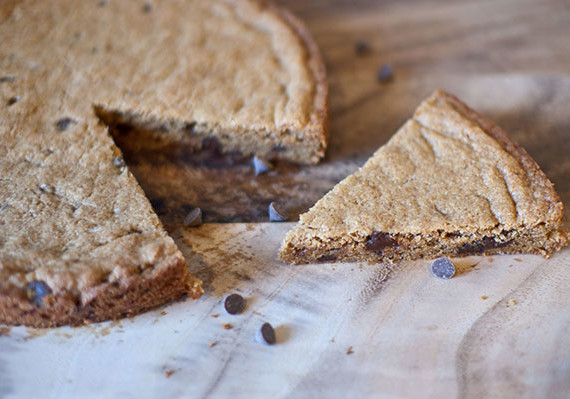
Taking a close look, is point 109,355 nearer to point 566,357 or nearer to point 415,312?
point 415,312

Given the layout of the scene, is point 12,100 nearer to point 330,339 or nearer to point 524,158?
point 330,339

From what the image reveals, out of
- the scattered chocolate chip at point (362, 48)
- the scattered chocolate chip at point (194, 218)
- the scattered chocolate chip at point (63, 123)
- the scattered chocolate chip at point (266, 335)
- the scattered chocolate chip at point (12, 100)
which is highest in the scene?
the scattered chocolate chip at point (12, 100)

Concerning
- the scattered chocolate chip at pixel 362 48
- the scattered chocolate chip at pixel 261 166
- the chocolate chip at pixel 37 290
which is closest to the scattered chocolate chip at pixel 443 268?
the scattered chocolate chip at pixel 261 166

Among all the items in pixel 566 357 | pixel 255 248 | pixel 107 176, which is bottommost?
pixel 566 357

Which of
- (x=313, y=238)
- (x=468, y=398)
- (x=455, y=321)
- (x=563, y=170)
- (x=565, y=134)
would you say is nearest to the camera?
(x=468, y=398)

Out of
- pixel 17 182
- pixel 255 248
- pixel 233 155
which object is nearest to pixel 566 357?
pixel 255 248

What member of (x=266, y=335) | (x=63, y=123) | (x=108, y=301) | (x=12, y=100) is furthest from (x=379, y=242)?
(x=12, y=100)

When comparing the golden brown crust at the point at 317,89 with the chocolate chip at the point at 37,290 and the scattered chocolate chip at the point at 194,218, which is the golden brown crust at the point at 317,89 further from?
the chocolate chip at the point at 37,290
